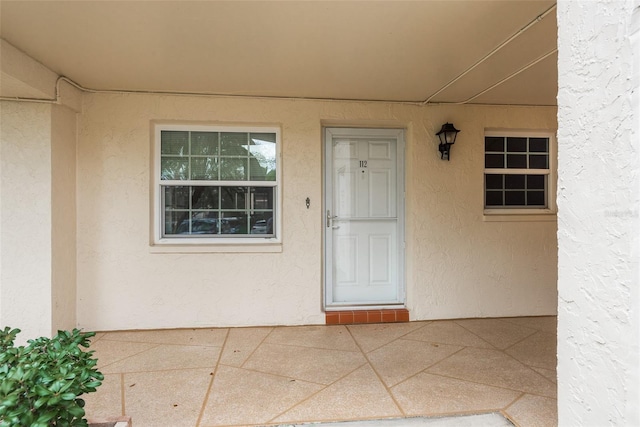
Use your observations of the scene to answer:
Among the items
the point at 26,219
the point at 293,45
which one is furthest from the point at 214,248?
the point at 293,45

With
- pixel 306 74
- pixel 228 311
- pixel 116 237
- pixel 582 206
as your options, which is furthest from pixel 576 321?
pixel 116 237

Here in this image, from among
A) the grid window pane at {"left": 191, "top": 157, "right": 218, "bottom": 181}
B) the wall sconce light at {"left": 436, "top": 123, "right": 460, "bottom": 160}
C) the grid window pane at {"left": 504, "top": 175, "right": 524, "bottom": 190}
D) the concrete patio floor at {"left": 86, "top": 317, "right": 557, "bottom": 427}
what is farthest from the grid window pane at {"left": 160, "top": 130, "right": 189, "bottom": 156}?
the grid window pane at {"left": 504, "top": 175, "right": 524, "bottom": 190}

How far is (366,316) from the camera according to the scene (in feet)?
11.8

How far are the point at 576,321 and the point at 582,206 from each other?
319mm

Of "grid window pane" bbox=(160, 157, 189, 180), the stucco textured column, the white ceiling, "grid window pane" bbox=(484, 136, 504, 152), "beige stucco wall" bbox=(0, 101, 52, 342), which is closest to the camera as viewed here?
the stucco textured column

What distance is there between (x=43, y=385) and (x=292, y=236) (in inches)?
100

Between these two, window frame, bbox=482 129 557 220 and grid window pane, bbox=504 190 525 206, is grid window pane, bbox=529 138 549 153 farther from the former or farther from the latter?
grid window pane, bbox=504 190 525 206

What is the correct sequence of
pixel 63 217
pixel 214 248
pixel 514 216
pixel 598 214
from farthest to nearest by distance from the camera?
pixel 514 216, pixel 214 248, pixel 63 217, pixel 598 214

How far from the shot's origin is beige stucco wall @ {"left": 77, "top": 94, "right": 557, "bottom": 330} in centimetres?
334

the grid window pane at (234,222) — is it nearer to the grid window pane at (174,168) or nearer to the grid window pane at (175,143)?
the grid window pane at (174,168)

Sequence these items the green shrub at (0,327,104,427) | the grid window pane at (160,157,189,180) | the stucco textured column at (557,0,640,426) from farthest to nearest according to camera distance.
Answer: the grid window pane at (160,157,189,180) → the green shrub at (0,327,104,427) → the stucco textured column at (557,0,640,426)

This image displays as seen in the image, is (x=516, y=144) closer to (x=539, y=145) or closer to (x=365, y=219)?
(x=539, y=145)

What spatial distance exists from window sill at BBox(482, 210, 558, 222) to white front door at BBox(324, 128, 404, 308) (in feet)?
3.22


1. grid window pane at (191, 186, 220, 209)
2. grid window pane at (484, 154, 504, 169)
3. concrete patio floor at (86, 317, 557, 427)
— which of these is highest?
grid window pane at (484, 154, 504, 169)
